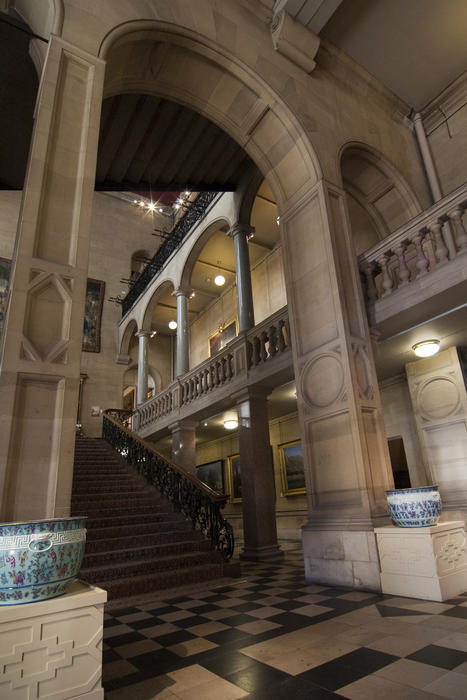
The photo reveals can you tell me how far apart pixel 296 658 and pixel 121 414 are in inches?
509

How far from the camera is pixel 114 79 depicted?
5.75 m

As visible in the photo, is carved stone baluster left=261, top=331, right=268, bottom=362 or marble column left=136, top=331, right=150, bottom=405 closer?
carved stone baluster left=261, top=331, right=268, bottom=362

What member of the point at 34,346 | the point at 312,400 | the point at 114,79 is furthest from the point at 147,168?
the point at 34,346

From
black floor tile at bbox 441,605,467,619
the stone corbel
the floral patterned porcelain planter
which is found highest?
the stone corbel

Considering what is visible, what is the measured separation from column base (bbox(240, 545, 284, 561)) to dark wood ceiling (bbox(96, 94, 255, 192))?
7249 mm

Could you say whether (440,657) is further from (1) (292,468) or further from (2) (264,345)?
(1) (292,468)

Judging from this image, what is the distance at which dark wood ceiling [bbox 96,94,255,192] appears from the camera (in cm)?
728

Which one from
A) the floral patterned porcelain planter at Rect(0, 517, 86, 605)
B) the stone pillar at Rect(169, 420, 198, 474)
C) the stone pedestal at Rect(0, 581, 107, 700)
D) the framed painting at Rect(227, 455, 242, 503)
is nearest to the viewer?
the stone pedestal at Rect(0, 581, 107, 700)

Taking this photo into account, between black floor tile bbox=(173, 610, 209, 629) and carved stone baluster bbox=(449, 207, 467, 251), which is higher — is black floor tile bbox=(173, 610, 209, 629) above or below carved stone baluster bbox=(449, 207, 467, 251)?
below

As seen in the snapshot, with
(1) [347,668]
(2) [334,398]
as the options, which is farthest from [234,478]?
(1) [347,668]

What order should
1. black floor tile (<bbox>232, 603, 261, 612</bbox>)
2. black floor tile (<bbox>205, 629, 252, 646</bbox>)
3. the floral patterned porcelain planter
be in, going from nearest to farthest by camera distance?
the floral patterned porcelain planter
black floor tile (<bbox>205, 629, 252, 646</bbox>)
black floor tile (<bbox>232, 603, 261, 612</bbox>)

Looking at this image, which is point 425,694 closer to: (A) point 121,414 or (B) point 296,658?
(B) point 296,658

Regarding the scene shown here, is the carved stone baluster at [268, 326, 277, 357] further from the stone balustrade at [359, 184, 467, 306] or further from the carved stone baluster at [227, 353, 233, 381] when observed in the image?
the stone balustrade at [359, 184, 467, 306]

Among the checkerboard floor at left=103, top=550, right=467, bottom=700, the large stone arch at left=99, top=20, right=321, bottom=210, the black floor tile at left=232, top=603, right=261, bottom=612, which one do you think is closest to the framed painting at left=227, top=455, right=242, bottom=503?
the large stone arch at left=99, top=20, right=321, bottom=210
